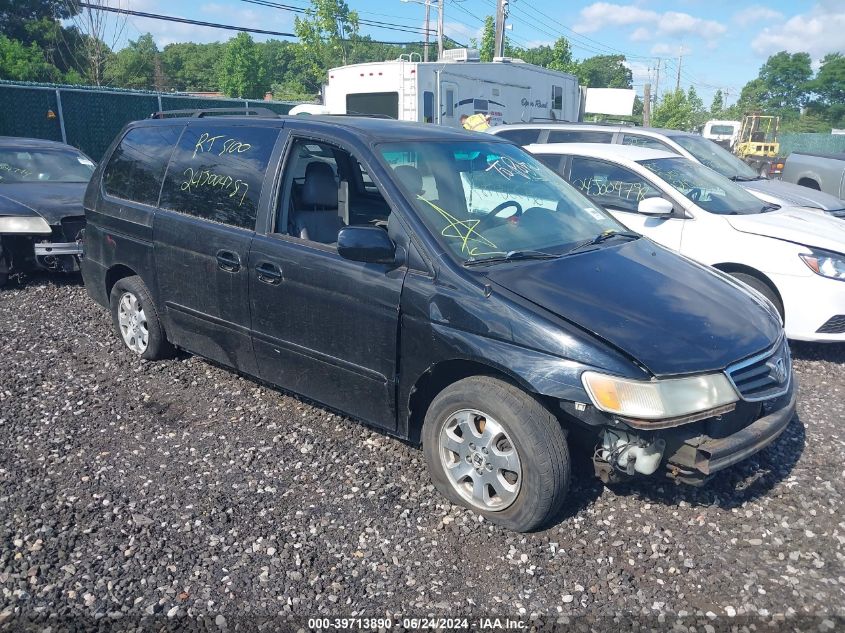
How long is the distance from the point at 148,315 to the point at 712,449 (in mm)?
4007

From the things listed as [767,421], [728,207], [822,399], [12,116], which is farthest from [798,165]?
[12,116]

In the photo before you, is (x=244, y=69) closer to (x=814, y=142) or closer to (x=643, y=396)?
(x=814, y=142)

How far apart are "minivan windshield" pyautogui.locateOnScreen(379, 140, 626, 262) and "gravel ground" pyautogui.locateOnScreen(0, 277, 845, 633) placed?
134 cm

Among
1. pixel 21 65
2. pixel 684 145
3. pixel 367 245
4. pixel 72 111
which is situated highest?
pixel 21 65

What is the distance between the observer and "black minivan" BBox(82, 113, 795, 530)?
318 centimetres

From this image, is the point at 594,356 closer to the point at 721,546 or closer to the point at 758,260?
the point at 721,546

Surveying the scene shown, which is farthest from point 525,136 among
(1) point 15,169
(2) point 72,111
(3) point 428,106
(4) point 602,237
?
(2) point 72,111

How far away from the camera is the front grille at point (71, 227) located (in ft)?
24.6

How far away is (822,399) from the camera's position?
507 cm

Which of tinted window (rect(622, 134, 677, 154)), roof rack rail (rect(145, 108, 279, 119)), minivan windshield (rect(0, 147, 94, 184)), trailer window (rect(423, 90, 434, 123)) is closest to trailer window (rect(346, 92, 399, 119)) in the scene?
trailer window (rect(423, 90, 434, 123))

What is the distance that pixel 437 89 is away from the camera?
14109 mm

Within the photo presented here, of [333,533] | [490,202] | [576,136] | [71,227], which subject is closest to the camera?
[333,533]

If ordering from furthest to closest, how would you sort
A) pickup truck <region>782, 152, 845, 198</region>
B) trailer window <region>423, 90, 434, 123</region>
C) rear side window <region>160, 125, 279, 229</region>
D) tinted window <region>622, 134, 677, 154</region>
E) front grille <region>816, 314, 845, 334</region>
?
1. trailer window <region>423, 90, 434, 123</region>
2. pickup truck <region>782, 152, 845, 198</region>
3. tinted window <region>622, 134, 677, 154</region>
4. front grille <region>816, 314, 845, 334</region>
5. rear side window <region>160, 125, 279, 229</region>

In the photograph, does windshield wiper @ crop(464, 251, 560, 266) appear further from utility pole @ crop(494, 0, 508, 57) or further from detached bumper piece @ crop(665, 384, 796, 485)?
utility pole @ crop(494, 0, 508, 57)
